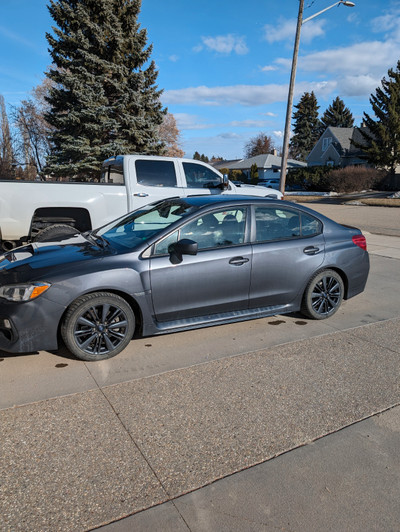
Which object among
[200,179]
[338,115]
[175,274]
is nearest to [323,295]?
[175,274]

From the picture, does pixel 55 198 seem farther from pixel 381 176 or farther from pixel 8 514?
pixel 381 176

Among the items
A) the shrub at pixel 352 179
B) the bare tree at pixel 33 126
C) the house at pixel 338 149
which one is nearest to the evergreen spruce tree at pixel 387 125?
the shrub at pixel 352 179

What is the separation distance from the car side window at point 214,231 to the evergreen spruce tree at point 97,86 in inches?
751

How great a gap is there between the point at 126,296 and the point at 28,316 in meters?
0.87

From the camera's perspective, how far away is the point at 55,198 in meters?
6.41

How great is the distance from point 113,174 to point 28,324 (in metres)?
5.49

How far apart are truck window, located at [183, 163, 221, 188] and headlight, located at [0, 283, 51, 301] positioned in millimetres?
5000

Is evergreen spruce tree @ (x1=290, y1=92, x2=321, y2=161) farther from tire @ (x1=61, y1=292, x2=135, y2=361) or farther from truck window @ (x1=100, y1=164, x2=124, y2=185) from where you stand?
tire @ (x1=61, y1=292, x2=135, y2=361)

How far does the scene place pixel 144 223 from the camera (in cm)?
456

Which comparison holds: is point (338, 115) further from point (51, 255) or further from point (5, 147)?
point (51, 255)

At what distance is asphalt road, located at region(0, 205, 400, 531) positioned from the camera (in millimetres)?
2182

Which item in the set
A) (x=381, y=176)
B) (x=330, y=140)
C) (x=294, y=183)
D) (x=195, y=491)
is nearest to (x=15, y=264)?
(x=195, y=491)

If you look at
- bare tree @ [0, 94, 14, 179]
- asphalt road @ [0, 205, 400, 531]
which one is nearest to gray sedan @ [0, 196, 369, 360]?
asphalt road @ [0, 205, 400, 531]

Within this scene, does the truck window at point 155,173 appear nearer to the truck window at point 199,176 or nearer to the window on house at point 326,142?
the truck window at point 199,176
